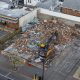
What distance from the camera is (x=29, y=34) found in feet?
129

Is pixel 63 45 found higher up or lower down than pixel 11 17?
lower down

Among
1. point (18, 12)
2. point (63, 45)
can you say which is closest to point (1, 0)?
point (18, 12)

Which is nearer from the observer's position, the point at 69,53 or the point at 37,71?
the point at 37,71

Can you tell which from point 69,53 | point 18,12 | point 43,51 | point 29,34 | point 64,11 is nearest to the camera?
point 43,51

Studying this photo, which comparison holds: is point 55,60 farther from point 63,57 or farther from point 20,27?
point 20,27

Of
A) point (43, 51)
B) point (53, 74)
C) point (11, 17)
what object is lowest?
point (53, 74)

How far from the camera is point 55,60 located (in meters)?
33.7

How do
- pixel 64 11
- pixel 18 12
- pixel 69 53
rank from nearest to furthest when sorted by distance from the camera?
1. pixel 69 53
2. pixel 18 12
3. pixel 64 11

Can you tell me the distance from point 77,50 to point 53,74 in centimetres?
689

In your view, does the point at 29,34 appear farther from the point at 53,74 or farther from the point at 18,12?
the point at 53,74

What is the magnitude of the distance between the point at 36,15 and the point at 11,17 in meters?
5.96

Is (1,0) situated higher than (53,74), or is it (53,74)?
(1,0)

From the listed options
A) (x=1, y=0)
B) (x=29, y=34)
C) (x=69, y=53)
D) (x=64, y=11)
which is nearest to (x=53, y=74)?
(x=69, y=53)

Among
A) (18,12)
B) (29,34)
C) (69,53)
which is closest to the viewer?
(69,53)
